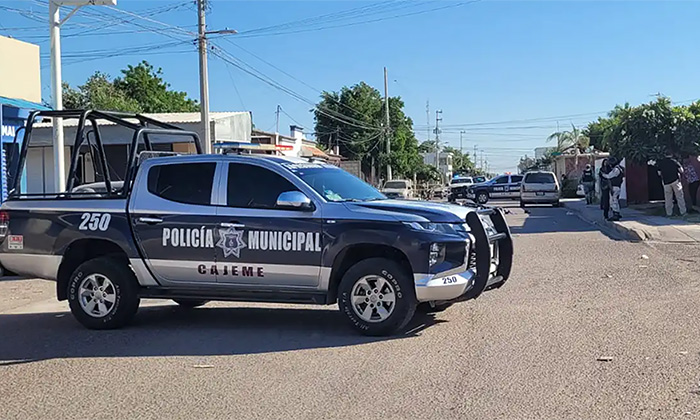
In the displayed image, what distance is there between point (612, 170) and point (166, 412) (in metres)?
18.5

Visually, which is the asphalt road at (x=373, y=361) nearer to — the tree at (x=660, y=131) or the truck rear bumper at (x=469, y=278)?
the truck rear bumper at (x=469, y=278)

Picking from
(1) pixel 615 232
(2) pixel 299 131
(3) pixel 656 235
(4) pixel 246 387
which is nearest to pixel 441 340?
(4) pixel 246 387

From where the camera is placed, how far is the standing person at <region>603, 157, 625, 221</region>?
71.0 ft

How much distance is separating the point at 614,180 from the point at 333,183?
15.1m

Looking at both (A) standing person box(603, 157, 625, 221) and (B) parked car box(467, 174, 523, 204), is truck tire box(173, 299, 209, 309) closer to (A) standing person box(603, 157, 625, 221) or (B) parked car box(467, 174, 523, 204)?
(A) standing person box(603, 157, 625, 221)

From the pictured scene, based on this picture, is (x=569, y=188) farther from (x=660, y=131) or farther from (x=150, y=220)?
(x=150, y=220)

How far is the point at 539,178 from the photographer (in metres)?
35.4

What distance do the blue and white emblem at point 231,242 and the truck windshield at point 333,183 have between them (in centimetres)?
94

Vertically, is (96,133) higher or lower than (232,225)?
higher

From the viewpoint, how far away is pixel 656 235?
18.2 metres

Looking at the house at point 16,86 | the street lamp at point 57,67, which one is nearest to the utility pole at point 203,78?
the house at point 16,86

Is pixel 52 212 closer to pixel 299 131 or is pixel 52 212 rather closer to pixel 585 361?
pixel 585 361

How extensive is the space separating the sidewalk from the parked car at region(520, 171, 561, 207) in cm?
936

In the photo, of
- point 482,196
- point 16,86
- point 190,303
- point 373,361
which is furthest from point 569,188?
point 373,361
